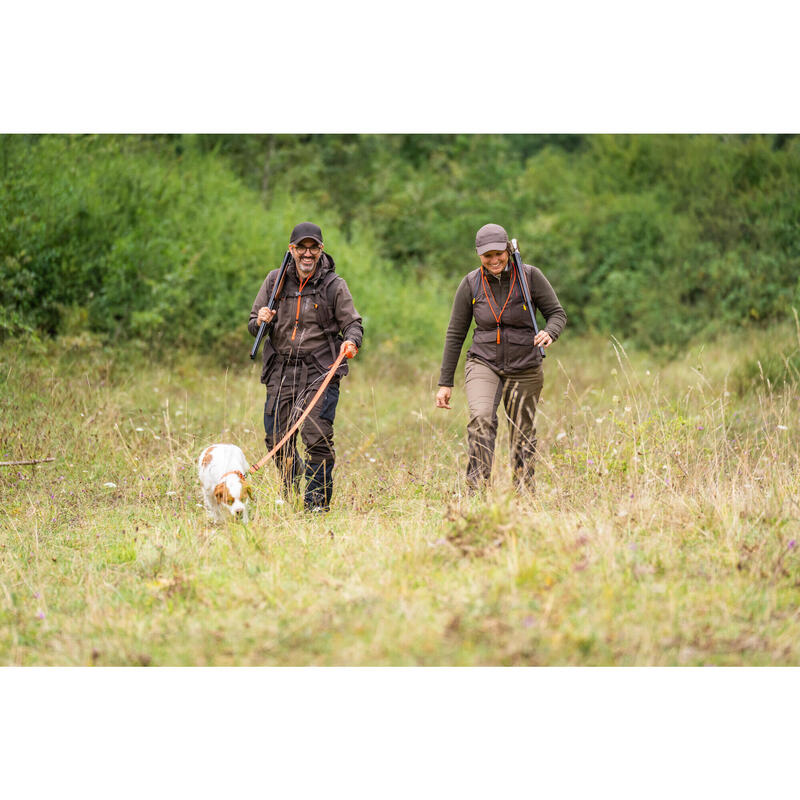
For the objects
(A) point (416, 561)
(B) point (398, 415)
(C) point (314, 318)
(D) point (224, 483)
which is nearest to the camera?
(A) point (416, 561)

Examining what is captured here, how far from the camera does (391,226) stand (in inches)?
789

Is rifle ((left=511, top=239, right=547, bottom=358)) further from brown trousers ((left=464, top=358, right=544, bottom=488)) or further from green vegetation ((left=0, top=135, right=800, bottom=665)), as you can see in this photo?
green vegetation ((left=0, top=135, right=800, bottom=665))

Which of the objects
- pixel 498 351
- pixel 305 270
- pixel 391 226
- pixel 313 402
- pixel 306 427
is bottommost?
pixel 306 427

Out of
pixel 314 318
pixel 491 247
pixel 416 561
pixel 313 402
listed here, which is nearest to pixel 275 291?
pixel 314 318

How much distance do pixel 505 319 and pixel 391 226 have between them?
47.6 feet

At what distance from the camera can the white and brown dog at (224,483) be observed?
17.6 ft

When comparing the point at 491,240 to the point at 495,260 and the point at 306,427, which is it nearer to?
the point at 495,260

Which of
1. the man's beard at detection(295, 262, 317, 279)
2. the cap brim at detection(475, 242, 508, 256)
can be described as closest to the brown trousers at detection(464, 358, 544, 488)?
the cap brim at detection(475, 242, 508, 256)

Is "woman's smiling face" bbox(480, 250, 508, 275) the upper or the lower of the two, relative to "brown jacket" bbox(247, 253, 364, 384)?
upper

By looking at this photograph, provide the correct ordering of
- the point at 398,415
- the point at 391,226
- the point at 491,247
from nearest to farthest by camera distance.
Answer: the point at 491,247 < the point at 398,415 < the point at 391,226

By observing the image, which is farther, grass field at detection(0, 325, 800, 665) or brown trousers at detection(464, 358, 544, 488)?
brown trousers at detection(464, 358, 544, 488)

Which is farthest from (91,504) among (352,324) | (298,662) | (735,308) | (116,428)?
(735,308)

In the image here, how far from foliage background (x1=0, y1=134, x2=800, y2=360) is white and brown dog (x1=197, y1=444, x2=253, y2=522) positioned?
554cm

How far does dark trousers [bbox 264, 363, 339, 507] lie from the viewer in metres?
6.04
